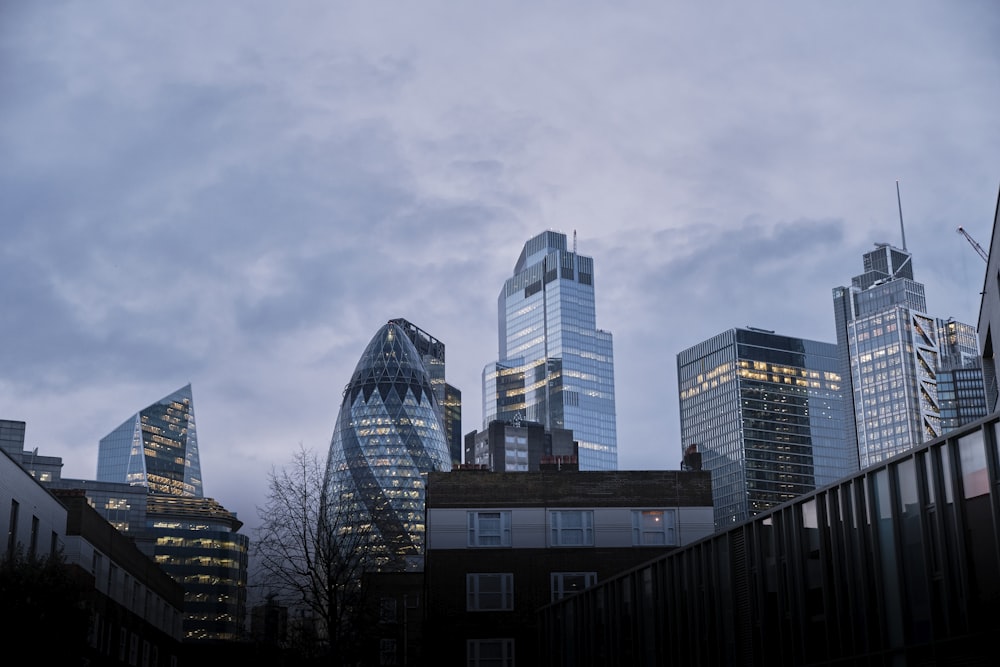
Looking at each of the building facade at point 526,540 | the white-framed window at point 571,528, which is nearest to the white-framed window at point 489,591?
the building facade at point 526,540

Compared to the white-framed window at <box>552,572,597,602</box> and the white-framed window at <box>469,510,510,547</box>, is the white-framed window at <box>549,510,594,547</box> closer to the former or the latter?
the white-framed window at <box>552,572,597,602</box>

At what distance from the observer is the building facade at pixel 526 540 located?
5853 cm

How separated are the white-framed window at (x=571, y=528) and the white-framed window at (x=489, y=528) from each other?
2.26 m

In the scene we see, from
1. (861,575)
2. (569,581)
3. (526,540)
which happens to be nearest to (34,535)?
(526,540)

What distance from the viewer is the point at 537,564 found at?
59.7 metres

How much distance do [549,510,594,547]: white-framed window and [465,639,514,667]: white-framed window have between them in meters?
5.52

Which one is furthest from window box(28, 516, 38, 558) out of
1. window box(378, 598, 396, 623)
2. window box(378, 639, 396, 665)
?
window box(378, 639, 396, 665)

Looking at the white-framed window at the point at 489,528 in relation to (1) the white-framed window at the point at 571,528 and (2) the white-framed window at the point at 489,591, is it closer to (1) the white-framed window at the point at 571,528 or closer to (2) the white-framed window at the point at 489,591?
(2) the white-framed window at the point at 489,591

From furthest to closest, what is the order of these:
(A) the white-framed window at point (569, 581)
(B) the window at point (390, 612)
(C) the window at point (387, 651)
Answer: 1. (C) the window at point (387, 651)
2. (B) the window at point (390, 612)
3. (A) the white-framed window at point (569, 581)

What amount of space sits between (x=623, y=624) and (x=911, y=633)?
19455mm

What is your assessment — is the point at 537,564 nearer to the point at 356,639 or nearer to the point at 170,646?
the point at 356,639

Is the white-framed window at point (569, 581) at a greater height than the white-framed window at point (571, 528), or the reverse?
the white-framed window at point (571, 528)

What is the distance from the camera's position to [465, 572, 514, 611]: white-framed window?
193 feet

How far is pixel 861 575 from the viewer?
25781mm
